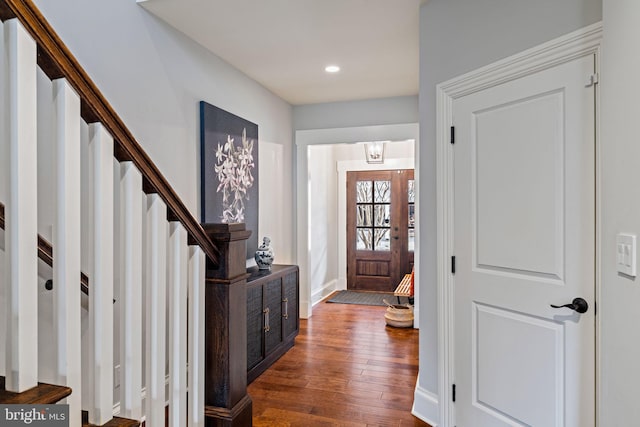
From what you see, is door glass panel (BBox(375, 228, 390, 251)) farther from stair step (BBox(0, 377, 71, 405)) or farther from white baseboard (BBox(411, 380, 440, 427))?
stair step (BBox(0, 377, 71, 405))

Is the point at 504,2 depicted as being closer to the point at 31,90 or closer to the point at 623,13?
the point at 623,13

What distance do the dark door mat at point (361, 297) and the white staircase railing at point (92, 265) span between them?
4.26 metres

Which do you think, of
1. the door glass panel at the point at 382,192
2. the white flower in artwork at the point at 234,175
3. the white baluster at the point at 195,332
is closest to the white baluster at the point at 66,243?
the white baluster at the point at 195,332

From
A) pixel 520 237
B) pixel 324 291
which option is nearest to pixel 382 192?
pixel 324 291

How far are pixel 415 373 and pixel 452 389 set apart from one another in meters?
0.89

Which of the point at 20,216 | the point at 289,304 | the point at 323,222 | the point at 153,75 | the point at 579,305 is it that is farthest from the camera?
the point at 323,222

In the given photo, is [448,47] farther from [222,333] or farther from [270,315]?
[270,315]

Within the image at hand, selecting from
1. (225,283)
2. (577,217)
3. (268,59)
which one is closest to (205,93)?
(268,59)

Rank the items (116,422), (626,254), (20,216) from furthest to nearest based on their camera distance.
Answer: (626,254), (116,422), (20,216)

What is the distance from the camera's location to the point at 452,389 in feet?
7.36

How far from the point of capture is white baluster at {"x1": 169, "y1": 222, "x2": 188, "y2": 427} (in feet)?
4.37

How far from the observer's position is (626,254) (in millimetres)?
1193

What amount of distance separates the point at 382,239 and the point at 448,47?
4349 mm

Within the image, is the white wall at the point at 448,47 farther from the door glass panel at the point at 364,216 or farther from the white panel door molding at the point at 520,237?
the door glass panel at the point at 364,216
